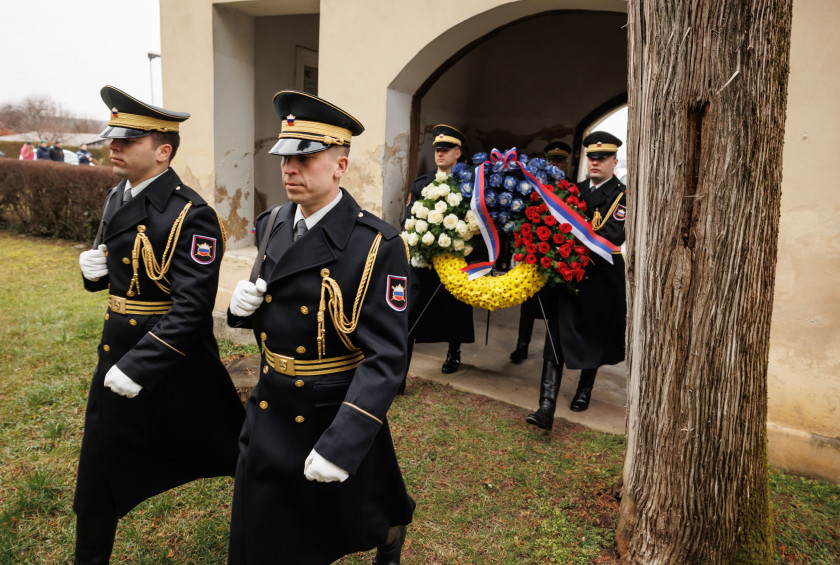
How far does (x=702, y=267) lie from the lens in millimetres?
2258

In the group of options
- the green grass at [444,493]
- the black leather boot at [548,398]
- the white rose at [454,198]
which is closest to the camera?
the green grass at [444,493]

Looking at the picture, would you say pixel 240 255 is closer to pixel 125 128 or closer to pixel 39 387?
pixel 39 387

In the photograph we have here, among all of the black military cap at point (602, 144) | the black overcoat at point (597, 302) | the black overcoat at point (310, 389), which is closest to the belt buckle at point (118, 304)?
the black overcoat at point (310, 389)

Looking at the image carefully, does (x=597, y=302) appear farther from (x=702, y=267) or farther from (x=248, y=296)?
(x=248, y=296)

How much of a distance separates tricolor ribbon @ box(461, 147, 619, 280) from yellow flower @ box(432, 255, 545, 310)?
0.27 feet

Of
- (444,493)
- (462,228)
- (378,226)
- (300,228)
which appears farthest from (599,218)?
(300,228)

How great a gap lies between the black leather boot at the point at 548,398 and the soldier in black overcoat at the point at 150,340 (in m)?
2.14

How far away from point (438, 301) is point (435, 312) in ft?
0.31

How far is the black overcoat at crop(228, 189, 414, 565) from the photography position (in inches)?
75.2

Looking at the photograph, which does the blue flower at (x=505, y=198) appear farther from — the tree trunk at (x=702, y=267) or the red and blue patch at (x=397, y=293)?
the red and blue patch at (x=397, y=293)

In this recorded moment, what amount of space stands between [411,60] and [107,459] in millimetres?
3545

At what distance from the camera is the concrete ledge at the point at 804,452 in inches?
136

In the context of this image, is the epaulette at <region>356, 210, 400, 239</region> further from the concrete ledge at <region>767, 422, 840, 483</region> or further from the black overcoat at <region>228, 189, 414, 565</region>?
the concrete ledge at <region>767, 422, 840, 483</region>

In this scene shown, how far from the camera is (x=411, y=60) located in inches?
181
